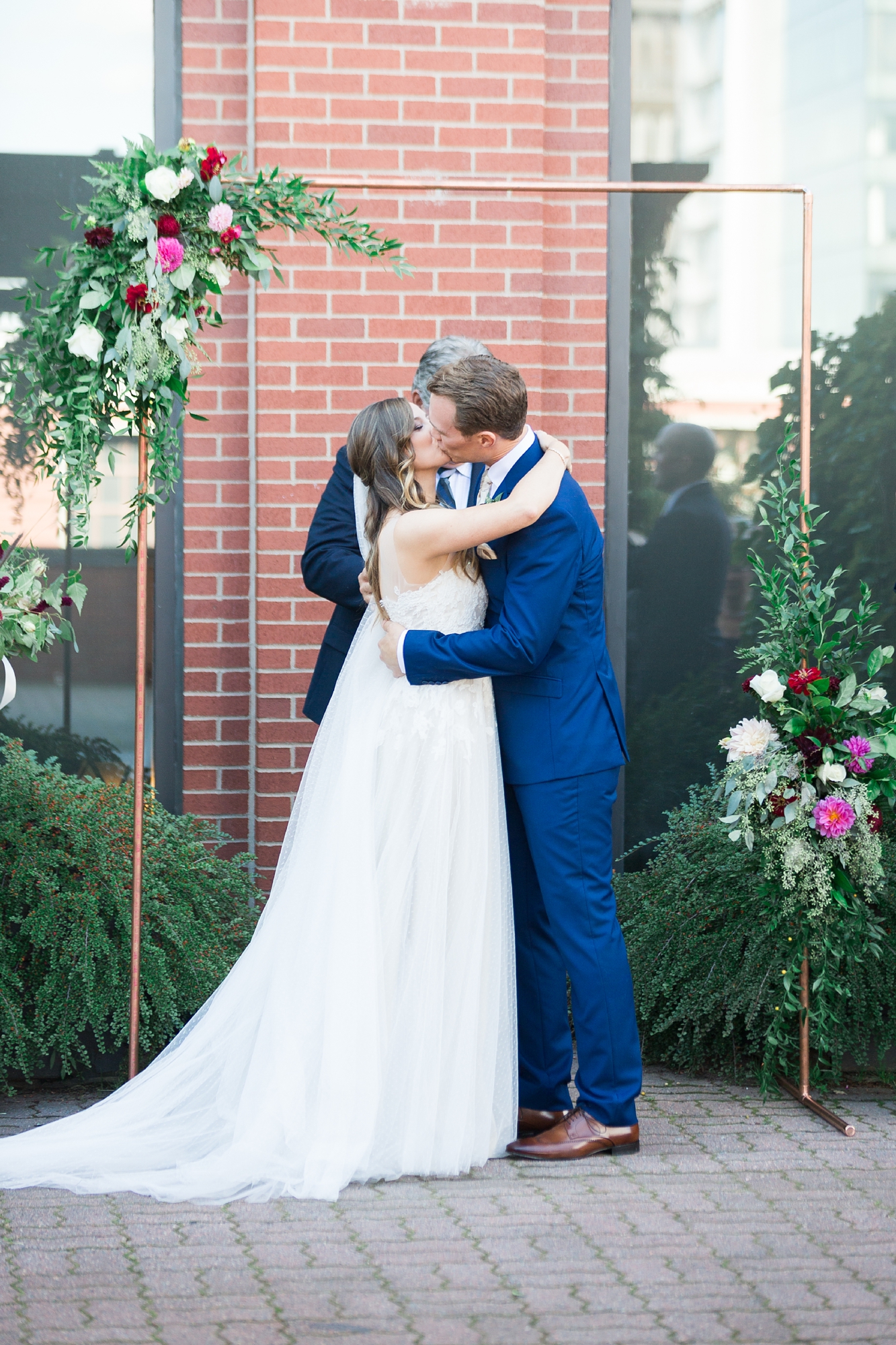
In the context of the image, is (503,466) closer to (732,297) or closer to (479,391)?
(479,391)

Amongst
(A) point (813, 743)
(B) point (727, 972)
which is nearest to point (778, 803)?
(A) point (813, 743)

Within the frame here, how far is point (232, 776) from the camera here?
16.0ft

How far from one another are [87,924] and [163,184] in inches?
76.6

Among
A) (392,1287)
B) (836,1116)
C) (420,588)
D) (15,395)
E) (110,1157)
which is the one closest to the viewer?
(392,1287)

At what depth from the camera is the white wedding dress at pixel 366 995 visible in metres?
3.21

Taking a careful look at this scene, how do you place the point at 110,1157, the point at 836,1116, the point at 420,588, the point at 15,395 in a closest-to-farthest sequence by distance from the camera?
1. the point at 110,1157
2. the point at 420,588
3. the point at 836,1116
4. the point at 15,395

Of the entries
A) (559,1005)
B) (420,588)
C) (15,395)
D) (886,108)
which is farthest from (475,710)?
(886,108)

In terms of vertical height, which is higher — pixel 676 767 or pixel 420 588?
pixel 420 588

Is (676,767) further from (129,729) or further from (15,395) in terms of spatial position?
(15,395)

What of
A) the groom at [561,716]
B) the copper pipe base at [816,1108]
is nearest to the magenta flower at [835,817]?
the groom at [561,716]

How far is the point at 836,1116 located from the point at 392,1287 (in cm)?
153

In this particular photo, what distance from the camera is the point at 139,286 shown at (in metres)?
3.35

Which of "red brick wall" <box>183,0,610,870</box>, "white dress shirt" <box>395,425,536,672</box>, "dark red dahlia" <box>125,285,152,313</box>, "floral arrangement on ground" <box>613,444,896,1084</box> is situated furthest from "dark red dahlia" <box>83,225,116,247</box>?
"floral arrangement on ground" <box>613,444,896,1084</box>

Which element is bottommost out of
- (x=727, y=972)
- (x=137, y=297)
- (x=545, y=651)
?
(x=727, y=972)
